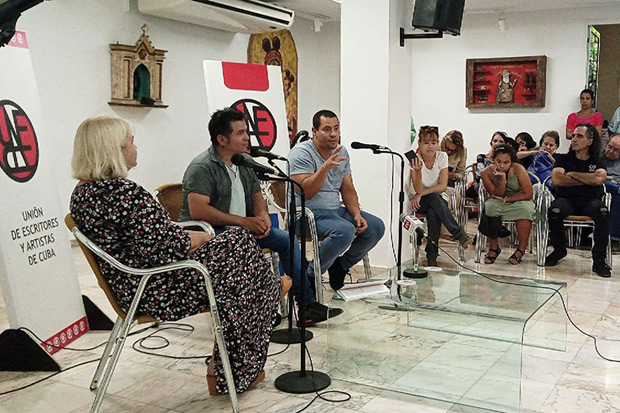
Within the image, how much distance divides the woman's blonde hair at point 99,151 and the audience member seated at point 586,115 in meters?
6.62

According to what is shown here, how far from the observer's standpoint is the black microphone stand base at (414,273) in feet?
12.0

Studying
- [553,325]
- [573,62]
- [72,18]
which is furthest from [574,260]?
[72,18]

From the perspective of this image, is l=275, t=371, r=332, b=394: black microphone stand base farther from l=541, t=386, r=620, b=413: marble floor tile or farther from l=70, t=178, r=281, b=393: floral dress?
l=541, t=386, r=620, b=413: marble floor tile

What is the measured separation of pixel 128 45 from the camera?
636 cm

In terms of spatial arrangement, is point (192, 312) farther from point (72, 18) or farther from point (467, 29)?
point (467, 29)

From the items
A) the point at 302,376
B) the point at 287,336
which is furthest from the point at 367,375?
the point at 287,336

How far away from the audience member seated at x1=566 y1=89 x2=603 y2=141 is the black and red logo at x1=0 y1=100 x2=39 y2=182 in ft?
21.2

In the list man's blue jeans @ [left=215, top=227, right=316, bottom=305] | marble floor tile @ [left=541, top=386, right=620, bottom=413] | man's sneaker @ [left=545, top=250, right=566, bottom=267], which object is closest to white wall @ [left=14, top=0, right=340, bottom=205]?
man's blue jeans @ [left=215, top=227, right=316, bottom=305]

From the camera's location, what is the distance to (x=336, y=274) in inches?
171

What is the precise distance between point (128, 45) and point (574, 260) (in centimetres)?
440

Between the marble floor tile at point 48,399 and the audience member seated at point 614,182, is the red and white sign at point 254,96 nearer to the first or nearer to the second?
the marble floor tile at point 48,399

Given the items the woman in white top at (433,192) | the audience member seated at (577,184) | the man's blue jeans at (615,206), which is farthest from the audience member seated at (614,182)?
the woman in white top at (433,192)

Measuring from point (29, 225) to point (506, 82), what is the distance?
6.85 metres

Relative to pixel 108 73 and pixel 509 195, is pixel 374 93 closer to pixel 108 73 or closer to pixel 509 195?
pixel 509 195
